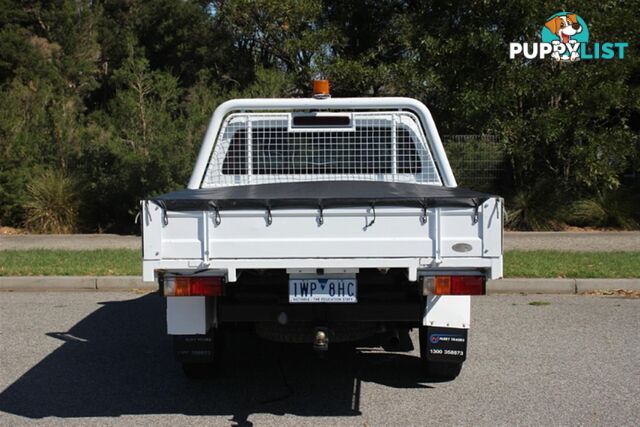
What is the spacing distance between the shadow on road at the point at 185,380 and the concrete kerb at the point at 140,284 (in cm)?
230

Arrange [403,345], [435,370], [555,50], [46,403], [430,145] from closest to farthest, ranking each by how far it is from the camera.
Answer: [46,403] → [435,370] → [430,145] → [403,345] → [555,50]

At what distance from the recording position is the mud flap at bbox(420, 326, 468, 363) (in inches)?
203

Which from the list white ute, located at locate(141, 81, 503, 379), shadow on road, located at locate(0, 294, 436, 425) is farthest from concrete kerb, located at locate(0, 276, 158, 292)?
white ute, located at locate(141, 81, 503, 379)

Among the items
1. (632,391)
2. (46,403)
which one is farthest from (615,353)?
(46,403)

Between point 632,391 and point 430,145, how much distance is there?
247cm

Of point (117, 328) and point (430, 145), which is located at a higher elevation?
point (430, 145)

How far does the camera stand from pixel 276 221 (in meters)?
4.56

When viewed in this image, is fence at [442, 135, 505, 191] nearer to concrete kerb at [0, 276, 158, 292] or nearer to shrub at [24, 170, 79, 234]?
shrub at [24, 170, 79, 234]

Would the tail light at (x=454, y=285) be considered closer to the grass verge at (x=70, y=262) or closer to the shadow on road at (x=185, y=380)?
the shadow on road at (x=185, y=380)

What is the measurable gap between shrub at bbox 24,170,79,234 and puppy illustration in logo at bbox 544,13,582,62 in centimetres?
1017

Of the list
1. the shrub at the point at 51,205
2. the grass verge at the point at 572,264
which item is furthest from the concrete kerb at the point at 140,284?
the shrub at the point at 51,205

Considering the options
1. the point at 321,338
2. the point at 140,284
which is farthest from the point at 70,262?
the point at 321,338

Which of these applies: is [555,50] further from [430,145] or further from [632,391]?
[632,391]

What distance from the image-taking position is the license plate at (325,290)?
15.6ft
